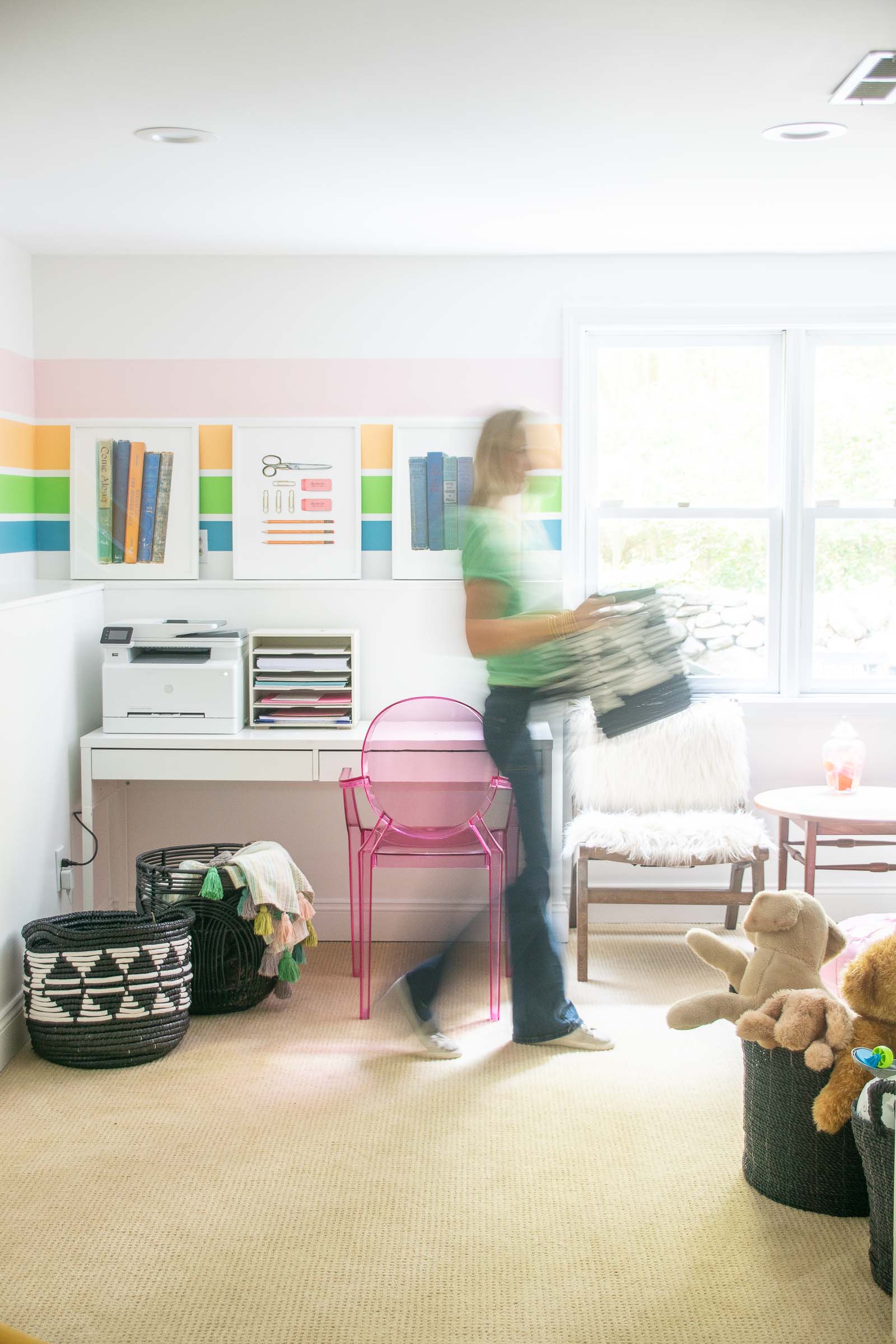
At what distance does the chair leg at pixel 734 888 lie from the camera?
3932mm

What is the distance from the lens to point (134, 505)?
409 cm

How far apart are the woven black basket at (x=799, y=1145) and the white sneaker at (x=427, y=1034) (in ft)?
3.15

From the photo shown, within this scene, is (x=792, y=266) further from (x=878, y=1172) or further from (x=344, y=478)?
(x=878, y=1172)

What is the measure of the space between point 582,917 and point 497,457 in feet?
5.02

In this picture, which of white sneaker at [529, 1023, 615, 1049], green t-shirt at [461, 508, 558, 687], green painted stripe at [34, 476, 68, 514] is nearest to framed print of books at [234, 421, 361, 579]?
green painted stripe at [34, 476, 68, 514]

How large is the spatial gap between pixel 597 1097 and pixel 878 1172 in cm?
93

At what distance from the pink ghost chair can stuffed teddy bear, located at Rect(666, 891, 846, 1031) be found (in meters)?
0.90

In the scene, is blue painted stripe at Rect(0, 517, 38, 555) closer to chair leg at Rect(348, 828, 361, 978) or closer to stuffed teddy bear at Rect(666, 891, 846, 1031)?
chair leg at Rect(348, 828, 361, 978)

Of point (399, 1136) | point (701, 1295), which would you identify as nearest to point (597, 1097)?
point (399, 1136)

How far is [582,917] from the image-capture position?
3674 millimetres

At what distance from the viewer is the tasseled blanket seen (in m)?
3.40

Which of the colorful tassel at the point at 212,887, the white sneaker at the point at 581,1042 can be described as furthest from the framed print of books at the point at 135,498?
the white sneaker at the point at 581,1042

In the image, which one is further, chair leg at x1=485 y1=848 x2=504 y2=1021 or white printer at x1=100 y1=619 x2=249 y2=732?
white printer at x1=100 y1=619 x2=249 y2=732

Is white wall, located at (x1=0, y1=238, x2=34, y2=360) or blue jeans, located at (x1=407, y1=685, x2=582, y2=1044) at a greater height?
white wall, located at (x1=0, y1=238, x2=34, y2=360)
